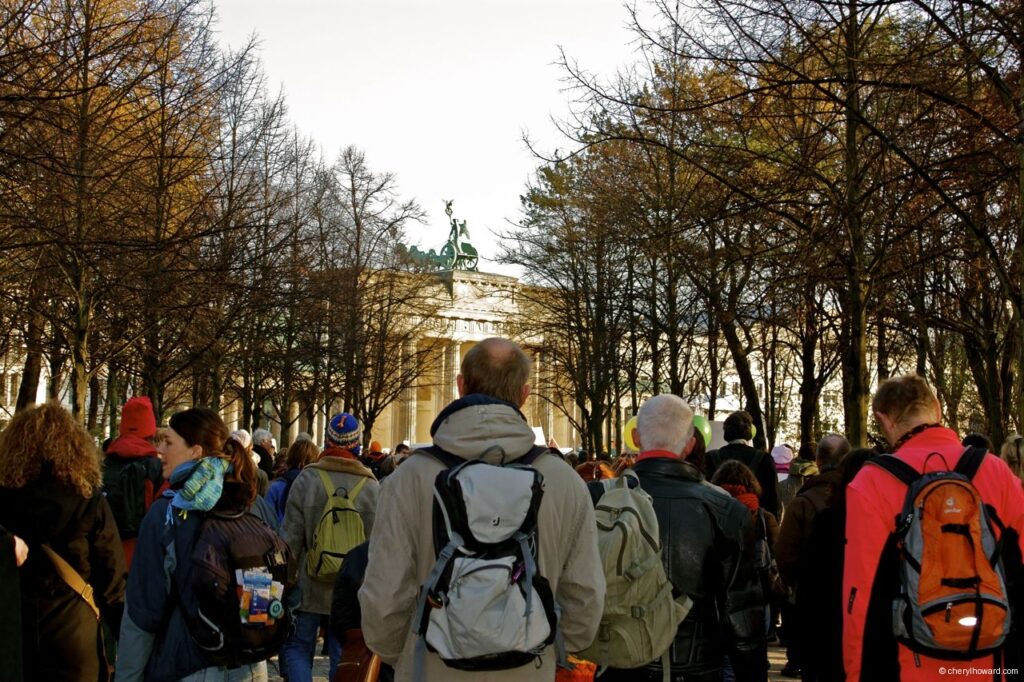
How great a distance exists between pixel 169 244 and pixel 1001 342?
1430cm

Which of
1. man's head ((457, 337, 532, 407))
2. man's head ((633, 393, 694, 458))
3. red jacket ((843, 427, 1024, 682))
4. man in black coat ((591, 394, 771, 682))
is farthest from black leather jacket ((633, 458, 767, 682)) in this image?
man's head ((457, 337, 532, 407))

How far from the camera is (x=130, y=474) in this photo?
8586 millimetres

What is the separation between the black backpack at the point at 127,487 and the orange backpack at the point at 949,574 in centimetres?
549

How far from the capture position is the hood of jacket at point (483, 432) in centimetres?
405

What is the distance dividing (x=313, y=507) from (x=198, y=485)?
350 cm

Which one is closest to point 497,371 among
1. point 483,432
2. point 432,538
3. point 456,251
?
point 483,432

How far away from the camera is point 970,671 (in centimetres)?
466

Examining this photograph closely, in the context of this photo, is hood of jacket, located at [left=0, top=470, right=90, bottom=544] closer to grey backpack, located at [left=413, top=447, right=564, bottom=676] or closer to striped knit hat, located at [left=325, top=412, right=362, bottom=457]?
grey backpack, located at [left=413, top=447, right=564, bottom=676]

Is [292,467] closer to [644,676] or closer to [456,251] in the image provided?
[644,676]

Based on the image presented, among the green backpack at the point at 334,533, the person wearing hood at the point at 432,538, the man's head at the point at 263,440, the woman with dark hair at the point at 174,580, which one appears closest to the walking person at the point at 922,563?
the person wearing hood at the point at 432,538

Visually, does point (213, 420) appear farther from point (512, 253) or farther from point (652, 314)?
point (512, 253)

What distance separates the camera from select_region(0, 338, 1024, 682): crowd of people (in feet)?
12.8

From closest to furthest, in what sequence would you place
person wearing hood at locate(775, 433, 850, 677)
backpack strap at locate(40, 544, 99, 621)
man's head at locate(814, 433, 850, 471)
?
1. backpack strap at locate(40, 544, 99, 621)
2. person wearing hood at locate(775, 433, 850, 677)
3. man's head at locate(814, 433, 850, 471)

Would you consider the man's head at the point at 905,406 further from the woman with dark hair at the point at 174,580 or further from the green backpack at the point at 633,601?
the woman with dark hair at the point at 174,580
